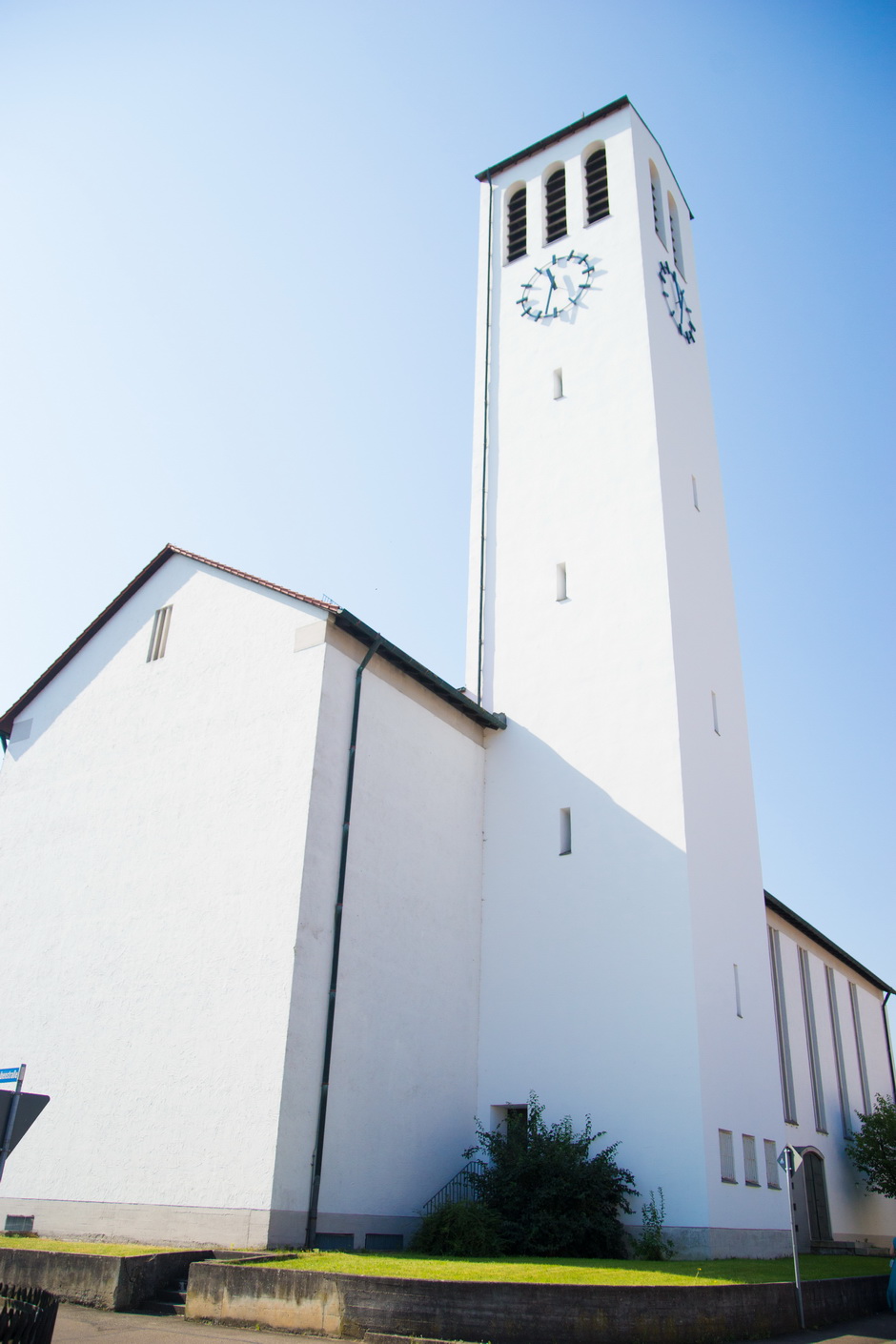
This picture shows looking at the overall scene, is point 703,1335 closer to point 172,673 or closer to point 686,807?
point 686,807

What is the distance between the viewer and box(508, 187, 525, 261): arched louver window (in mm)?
27438

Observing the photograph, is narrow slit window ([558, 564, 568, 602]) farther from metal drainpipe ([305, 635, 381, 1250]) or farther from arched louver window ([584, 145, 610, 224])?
arched louver window ([584, 145, 610, 224])

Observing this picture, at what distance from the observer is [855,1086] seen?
1216 inches

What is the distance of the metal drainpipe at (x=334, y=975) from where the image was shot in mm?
13705

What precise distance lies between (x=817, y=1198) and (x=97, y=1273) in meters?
21.0

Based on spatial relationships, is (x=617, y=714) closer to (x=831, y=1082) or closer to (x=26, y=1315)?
(x=26, y=1315)

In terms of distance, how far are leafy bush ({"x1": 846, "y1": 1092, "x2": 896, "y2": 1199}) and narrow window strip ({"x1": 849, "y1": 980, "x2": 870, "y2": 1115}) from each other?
9.53ft

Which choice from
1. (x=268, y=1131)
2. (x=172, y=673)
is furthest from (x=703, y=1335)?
(x=172, y=673)

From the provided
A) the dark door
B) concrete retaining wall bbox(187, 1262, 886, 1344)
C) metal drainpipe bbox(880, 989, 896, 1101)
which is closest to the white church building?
concrete retaining wall bbox(187, 1262, 886, 1344)

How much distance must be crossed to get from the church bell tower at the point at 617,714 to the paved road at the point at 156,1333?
3947 millimetres

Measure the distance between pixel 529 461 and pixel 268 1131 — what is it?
15.1 meters

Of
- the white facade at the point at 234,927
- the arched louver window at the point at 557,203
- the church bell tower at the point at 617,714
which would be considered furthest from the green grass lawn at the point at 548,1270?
the arched louver window at the point at 557,203

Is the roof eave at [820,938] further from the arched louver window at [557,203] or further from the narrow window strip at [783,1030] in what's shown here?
the arched louver window at [557,203]

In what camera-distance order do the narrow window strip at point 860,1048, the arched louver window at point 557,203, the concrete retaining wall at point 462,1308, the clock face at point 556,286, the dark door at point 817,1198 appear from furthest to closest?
1. the narrow window strip at point 860,1048
2. the arched louver window at point 557,203
3. the dark door at point 817,1198
4. the clock face at point 556,286
5. the concrete retaining wall at point 462,1308
